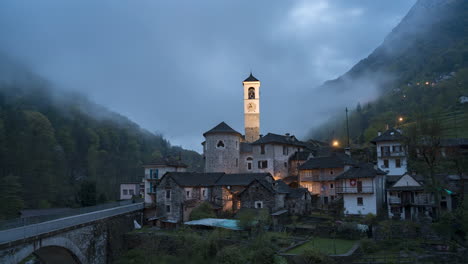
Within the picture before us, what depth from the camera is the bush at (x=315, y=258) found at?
2422 centimetres

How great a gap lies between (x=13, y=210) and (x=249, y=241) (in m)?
34.5

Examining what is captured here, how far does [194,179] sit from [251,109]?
24819 millimetres

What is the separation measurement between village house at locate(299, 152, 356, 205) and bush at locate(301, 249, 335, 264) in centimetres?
2050

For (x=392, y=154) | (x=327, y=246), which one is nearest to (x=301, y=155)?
(x=392, y=154)

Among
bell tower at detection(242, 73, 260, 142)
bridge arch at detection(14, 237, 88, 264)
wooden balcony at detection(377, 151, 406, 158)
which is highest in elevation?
bell tower at detection(242, 73, 260, 142)

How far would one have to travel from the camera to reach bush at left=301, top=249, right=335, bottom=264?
24.2m

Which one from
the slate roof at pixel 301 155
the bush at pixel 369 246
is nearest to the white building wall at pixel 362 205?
the bush at pixel 369 246

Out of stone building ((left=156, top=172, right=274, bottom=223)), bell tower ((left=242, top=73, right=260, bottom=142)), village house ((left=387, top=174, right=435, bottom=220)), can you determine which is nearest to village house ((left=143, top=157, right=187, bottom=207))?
stone building ((left=156, top=172, right=274, bottom=223))

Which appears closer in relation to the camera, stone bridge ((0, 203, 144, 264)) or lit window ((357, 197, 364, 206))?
stone bridge ((0, 203, 144, 264))

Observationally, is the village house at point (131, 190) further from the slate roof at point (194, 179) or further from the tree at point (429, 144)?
the tree at point (429, 144)

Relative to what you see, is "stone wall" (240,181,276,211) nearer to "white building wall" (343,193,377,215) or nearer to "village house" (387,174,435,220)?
"white building wall" (343,193,377,215)

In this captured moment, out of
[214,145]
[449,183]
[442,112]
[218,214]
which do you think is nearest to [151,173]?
[214,145]

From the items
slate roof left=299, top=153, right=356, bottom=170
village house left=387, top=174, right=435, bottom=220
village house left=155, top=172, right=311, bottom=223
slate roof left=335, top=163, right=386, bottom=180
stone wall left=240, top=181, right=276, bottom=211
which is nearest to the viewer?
village house left=387, top=174, right=435, bottom=220

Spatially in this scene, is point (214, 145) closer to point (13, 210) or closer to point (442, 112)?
point (13, 210)
